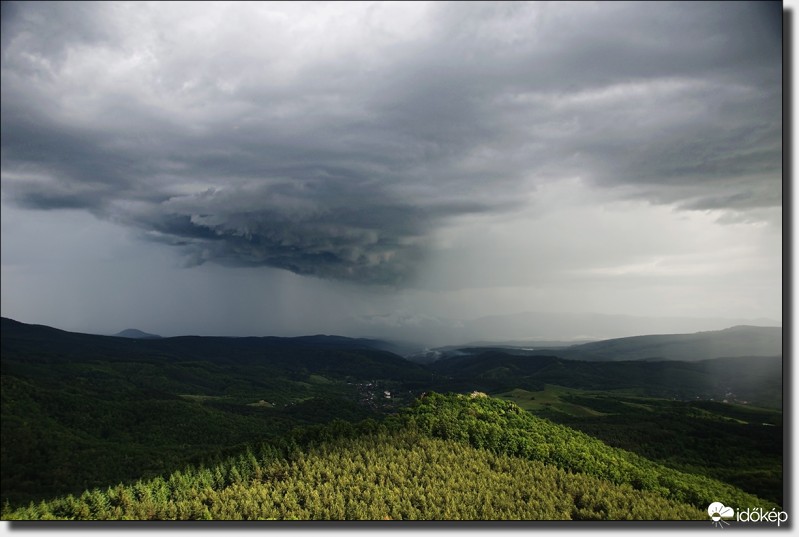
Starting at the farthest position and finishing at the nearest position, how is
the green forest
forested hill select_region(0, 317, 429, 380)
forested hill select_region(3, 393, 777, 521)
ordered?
forested hill select_region(0, 317, 429, 380), the green forest, forested hill select_region(3, 393, 777, 521)

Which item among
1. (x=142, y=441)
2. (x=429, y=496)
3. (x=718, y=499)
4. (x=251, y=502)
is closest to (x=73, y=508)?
(x=251, y=502)

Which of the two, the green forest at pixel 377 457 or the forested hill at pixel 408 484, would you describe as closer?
the forested hill at pixel 408 484

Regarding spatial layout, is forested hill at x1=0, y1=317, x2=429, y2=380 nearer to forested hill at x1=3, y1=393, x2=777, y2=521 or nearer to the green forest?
the green forest

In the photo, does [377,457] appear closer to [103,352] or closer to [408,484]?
[408,484]

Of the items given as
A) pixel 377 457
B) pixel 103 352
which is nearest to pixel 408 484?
pixel 377 457

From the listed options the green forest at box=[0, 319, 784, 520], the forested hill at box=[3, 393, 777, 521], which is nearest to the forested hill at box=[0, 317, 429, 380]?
the green forest at box=[0, 319, 784, 520]

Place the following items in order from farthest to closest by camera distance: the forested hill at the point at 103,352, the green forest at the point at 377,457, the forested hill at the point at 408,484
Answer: the forested hill at the point at 103,352 < the green forest at the point at 377,457 < the forested hill at the point at 408,484

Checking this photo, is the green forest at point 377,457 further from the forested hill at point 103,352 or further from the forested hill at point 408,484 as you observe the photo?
the forested hill at point 103,352

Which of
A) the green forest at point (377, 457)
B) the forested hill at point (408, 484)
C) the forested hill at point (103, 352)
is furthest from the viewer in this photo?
the forested hill at point (103, 352)

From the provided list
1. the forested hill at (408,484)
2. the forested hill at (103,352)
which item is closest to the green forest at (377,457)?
the forested hill at (408,484)

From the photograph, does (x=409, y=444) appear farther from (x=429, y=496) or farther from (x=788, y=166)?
(x=788, y=166)
